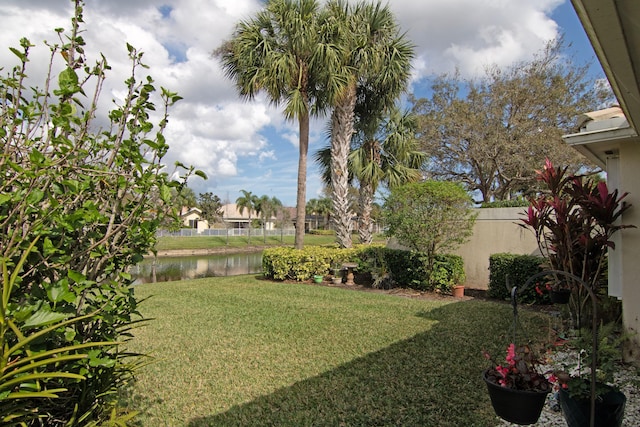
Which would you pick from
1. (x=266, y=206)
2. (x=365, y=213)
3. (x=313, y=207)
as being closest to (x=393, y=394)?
(x=365, y=213)

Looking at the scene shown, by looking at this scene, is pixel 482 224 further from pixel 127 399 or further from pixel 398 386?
pixel 127 399

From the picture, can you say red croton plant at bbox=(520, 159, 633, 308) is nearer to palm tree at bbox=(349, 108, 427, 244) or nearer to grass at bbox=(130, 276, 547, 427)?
grass at bbox=(130, 276, 547, 427)

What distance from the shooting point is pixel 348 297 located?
26.6ft

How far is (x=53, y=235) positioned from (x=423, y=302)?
712cm

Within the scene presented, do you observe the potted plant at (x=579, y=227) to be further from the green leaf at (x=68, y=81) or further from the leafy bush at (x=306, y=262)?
the leafy bush at (x=306, y=262)

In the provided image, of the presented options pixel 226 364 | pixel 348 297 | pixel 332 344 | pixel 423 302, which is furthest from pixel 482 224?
pixel 226 364

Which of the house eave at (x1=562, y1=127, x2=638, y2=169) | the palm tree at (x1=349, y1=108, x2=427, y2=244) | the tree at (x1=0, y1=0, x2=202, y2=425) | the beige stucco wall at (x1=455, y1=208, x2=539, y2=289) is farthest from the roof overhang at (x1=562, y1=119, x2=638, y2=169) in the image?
the palm tree at (x1=349, y1=108, x2=427, y2=244)

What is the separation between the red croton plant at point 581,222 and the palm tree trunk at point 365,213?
7.62 metres

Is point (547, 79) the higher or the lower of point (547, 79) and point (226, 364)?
the higher

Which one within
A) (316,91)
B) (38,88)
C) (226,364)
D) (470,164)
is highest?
(316,91)

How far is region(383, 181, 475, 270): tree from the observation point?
329 inches

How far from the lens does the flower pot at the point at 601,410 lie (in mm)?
2289

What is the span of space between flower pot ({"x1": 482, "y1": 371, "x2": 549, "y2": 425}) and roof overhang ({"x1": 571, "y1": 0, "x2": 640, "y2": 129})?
1.83 meters

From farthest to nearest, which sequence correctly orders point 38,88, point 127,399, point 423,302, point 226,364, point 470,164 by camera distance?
point 470,164, point 423,302, point 226,364, point 127,399, point 38,88
